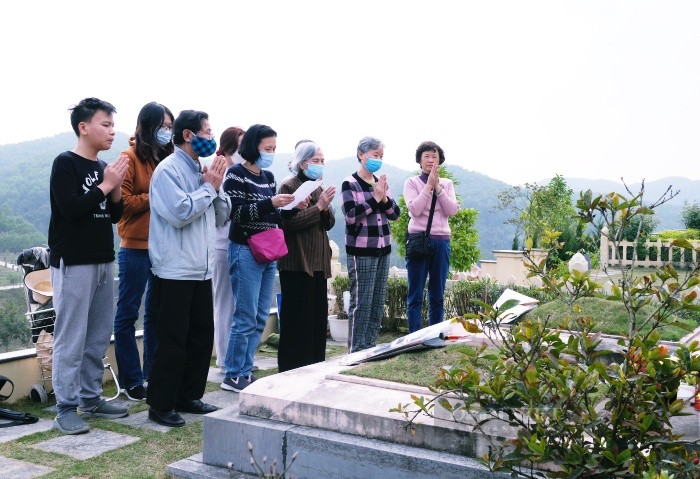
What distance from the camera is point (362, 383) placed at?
339 centimetres

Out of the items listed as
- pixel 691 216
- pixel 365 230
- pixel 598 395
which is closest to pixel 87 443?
pixel 365 230

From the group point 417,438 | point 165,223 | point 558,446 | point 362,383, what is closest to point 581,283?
point 558,446

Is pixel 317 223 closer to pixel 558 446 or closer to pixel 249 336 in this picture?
pixel 249 336

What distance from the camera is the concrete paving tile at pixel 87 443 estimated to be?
3.81 metres

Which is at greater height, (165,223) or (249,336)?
(165,223)

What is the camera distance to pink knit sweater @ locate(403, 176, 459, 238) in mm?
6207

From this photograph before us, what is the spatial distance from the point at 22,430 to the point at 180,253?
4.65 ft

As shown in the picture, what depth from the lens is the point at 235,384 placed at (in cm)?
517

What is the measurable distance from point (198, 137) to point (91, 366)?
159 cm

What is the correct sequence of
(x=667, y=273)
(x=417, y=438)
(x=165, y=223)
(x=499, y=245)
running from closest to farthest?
(x=667, y=273) → (x=417, y=438) → (x=165, y=223) → (x=499, y=245)

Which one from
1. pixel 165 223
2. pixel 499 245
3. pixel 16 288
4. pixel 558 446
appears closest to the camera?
pixel 558 446

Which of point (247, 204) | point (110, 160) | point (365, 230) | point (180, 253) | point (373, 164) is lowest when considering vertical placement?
point (180, 253)

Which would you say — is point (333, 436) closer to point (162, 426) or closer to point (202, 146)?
point (162, 426)

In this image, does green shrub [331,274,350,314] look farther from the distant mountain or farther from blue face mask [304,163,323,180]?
blue face mask [304,163,323,180]
